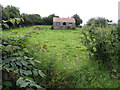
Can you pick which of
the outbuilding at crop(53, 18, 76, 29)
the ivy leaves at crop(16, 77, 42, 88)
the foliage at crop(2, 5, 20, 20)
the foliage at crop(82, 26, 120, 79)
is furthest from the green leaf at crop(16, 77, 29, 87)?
the outbuilding at crop(53, 18, 76, 29)

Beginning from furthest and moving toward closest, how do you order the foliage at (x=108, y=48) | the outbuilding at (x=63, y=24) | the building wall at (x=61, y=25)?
1. the outbuilding at (x=63, y=24)
2. the building wall at (x=61, y=25)
3. the foliage at (x=108, y=48)

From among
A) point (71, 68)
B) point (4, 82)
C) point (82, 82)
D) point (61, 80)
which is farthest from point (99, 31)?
point (4, 82)

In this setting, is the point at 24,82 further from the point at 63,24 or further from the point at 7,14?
the point at 63,24

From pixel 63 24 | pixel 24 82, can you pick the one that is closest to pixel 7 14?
pixel 24 82

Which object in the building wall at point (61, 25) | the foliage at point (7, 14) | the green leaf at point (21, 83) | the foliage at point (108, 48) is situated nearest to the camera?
the green leaf at point (21, 83)

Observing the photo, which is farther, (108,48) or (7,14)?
(7,14)

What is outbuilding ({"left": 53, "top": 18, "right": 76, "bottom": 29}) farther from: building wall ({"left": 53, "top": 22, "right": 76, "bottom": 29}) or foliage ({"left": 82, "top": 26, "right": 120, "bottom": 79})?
foliage ({"left": 82, "top": 26, "right": 120, "bottom": 79})

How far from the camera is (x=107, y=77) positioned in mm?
3242

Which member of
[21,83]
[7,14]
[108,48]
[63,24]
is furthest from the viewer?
[63,24]

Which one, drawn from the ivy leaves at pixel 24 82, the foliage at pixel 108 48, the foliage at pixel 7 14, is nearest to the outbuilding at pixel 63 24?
the foliage at pixel 7 14

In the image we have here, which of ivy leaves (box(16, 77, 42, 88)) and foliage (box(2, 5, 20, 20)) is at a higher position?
foliage (box(2, 5, 20, 20))

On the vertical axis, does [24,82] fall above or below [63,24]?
below

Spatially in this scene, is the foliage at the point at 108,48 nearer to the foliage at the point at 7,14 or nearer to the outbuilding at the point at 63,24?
the foliage at the point at 7,14

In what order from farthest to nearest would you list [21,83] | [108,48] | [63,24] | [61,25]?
1. [63,24]
2. [61,25]
3. [108,48]
4. [21,83]
